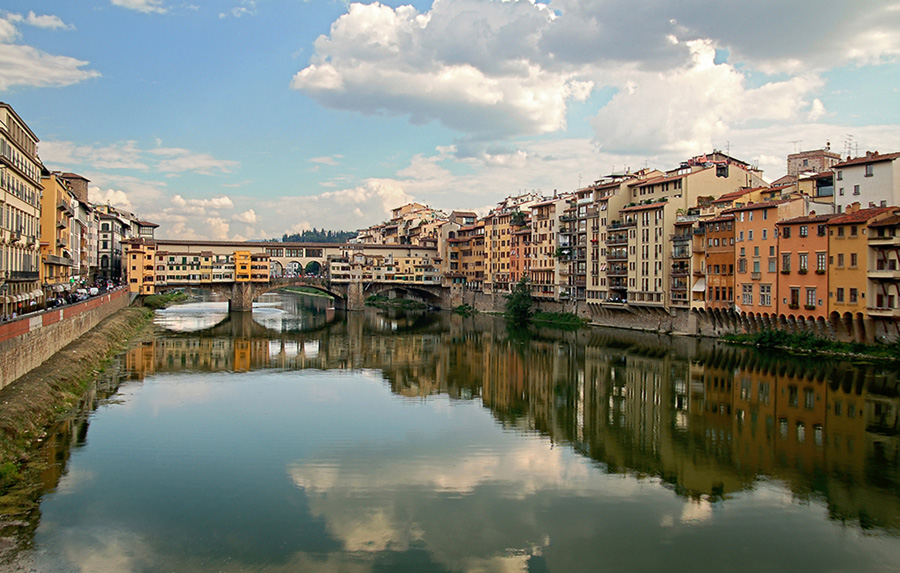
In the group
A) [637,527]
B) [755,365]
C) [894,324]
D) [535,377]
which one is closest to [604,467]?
[637,527]

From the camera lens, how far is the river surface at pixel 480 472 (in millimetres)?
10914

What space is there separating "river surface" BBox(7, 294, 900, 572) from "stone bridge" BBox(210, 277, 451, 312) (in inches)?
1370

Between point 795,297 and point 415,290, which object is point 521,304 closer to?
point 415,290

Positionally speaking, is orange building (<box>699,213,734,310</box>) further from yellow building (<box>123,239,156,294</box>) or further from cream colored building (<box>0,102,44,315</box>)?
yellow building (<box>123,239,156,294</box>)

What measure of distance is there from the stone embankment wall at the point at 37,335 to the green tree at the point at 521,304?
30.6 m

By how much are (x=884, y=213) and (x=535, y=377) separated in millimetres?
16530

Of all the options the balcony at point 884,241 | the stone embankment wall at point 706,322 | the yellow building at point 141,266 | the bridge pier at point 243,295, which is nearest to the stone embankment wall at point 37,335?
the yellow building at point 141,266

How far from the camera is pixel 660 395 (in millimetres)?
23781

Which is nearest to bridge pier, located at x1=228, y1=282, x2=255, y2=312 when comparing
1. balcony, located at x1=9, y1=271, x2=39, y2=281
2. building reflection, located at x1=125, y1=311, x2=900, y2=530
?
building reflection, located at x1=125, y1=311, x2=900, y2=530

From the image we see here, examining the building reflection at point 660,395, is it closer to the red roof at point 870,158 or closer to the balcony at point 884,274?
the balcony at point 884,274

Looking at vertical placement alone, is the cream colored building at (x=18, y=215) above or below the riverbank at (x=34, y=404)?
above

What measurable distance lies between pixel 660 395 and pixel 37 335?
20.3m

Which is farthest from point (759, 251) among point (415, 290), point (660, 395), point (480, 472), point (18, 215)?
point (415, 290)

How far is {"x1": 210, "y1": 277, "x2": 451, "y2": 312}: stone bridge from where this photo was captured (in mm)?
63719
